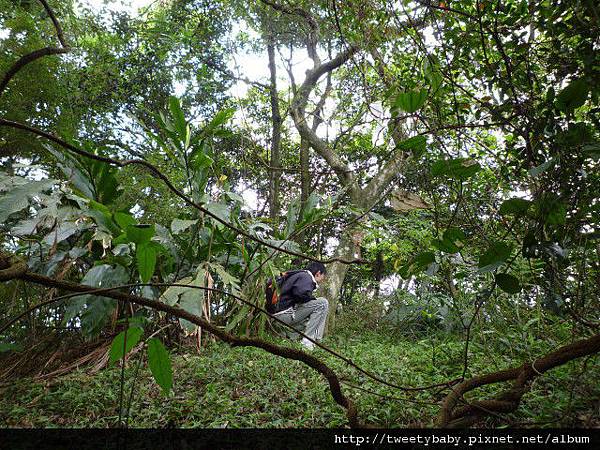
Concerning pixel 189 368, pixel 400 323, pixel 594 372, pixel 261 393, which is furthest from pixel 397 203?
pixel 400 323

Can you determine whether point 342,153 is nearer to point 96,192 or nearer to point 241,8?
point 241,8

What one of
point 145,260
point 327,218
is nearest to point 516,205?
point 145,260

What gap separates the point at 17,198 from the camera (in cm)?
200

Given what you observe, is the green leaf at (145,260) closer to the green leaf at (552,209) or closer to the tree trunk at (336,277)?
the green leaf at (552,209)

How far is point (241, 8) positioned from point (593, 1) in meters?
5.36

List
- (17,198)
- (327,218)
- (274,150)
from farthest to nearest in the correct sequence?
(274,150) < (327,218) < (17,198)

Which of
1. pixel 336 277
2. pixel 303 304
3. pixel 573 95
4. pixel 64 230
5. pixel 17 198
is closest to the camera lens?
pixel 573 95

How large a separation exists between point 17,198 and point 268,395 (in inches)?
64.4

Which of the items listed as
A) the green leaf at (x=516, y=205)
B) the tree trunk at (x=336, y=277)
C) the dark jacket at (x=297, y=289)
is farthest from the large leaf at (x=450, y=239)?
the tree trunk at (x=336, y=277)

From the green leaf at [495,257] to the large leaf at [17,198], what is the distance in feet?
6.86

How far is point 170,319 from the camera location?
2.96 meters

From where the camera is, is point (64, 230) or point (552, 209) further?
point (64, 230)

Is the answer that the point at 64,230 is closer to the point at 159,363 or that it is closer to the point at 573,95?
the point at 159,363

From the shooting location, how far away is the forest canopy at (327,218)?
1188 mm
